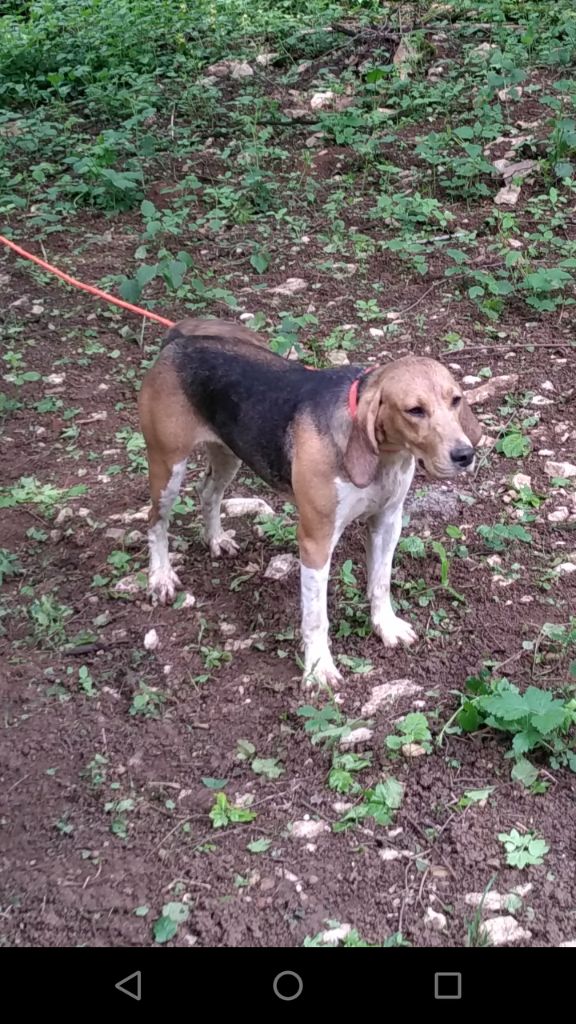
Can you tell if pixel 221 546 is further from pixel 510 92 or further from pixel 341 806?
pixel 510 92

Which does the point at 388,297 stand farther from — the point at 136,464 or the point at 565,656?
the point at 565,656

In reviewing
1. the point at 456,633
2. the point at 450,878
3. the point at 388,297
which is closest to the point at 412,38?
the point at 388,297

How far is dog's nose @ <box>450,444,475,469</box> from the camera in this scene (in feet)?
12.6

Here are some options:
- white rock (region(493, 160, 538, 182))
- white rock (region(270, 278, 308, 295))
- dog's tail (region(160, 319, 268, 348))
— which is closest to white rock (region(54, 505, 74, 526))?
dog's tail (region(160, 319, 268, 348))

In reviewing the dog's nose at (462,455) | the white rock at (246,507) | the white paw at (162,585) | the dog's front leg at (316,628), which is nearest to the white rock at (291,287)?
the white rock at (246,507)

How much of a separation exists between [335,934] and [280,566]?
252cm

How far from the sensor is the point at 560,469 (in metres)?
5.89

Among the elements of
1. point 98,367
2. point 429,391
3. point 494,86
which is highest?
point 429,391

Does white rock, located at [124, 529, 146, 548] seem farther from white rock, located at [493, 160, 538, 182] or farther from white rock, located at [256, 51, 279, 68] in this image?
white rock, located at [256, 51, 279, 68]

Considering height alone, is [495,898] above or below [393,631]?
above

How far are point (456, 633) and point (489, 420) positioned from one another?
2.12 metres

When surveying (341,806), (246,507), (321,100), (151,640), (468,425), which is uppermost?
(468,425)

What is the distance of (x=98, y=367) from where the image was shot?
7.71m

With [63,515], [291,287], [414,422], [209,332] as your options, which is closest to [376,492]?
[414,422]
